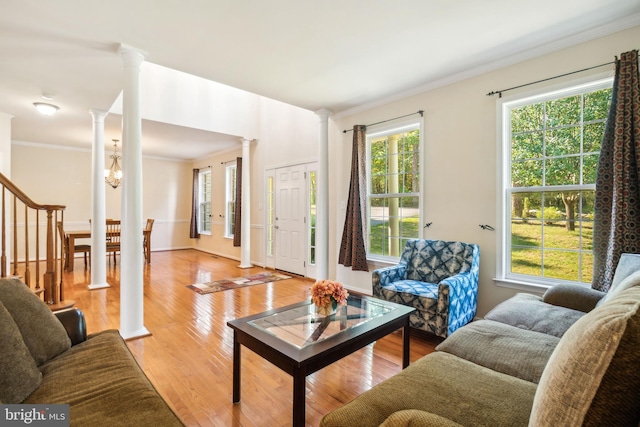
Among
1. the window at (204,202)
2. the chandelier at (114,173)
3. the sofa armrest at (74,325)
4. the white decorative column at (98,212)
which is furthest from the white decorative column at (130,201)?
the window at (204,202)

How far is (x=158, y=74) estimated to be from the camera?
16.4 ft

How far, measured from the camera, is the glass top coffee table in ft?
4.86

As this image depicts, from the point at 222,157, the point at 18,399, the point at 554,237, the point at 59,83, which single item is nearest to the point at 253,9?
the point at 18,399

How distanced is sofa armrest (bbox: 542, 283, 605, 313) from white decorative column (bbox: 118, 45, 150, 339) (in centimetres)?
343

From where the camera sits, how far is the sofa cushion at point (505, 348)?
1.46 m

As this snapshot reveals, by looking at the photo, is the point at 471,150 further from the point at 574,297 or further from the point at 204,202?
the point at 204,202

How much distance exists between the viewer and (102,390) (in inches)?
48.6

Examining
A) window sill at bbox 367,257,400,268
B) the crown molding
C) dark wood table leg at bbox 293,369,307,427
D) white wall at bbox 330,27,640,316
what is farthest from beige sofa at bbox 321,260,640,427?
the crown molding

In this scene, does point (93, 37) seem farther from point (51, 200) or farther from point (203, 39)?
point (51, 200)

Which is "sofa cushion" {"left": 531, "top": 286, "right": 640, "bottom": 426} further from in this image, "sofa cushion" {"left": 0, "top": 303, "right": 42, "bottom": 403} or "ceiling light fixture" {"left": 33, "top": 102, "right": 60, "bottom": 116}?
"ceiling light fixture" {"left": 33, "top": 102, "right": 60, "bottom": 116}

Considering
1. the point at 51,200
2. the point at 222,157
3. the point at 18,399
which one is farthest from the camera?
the point at 222,157

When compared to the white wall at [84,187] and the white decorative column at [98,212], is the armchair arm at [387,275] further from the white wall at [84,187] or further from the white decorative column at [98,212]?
the white wall at [84,187]

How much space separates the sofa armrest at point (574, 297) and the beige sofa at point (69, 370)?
8.36 feet

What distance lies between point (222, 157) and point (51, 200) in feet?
12.5
